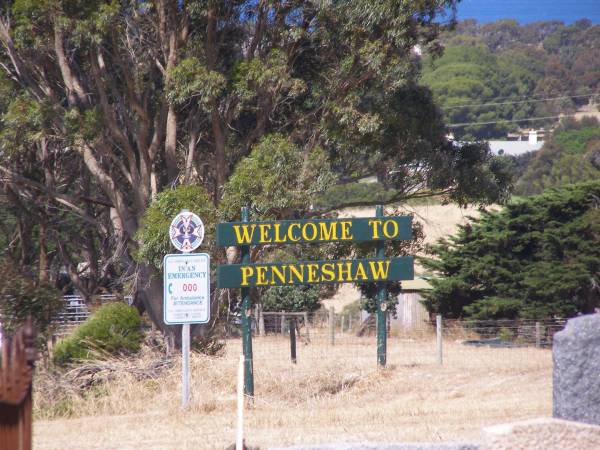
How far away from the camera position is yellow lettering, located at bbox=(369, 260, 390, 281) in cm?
1525

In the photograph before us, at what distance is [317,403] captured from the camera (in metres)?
13.7

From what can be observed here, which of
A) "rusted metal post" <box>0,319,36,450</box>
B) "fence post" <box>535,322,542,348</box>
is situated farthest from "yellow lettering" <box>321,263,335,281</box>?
"rusted metal post" <box>0,319,36,450</box>

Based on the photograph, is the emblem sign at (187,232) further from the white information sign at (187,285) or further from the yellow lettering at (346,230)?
the yellow lettering at (346,230)

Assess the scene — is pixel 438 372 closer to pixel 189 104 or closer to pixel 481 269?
pixel 189 104

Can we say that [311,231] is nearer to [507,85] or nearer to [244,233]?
[244,233]

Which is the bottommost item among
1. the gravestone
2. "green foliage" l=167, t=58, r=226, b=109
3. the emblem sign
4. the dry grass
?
the dry grass

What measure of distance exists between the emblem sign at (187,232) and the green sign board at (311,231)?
1606 mm

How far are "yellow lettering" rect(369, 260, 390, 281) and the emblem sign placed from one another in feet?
11.1

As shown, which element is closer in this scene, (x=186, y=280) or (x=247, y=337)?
(x=186, y=280)

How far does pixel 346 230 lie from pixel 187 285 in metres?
3.06

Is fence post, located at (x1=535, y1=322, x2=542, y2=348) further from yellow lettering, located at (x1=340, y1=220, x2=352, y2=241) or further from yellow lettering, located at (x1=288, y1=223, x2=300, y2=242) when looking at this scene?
yellow lettering, located at (x1=288, y1=223, x2=300, y2=242)

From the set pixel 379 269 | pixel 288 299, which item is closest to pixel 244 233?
pixel 379 269

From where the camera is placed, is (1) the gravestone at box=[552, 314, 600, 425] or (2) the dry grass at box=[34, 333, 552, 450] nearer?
(1) the gravestone at box=[552, 314, 600, 425]

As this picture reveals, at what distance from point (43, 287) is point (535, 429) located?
11.0m
